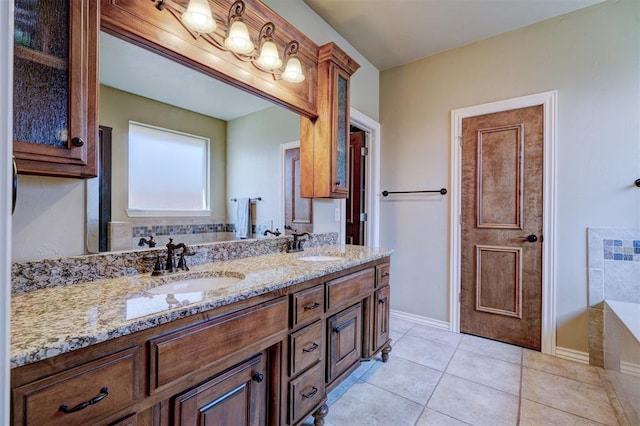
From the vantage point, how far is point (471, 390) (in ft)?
6.04

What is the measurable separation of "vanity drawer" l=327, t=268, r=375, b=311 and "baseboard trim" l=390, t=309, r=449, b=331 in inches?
51.1

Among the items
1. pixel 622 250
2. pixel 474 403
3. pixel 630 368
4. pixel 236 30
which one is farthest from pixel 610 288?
pixel 236 30

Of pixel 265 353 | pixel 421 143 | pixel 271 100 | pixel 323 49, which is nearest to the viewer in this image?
pixel 265 353

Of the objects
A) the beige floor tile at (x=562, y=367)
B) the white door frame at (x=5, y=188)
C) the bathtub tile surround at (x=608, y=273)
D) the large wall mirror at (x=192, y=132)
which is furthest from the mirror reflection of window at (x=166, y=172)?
the bathtub tile surround at (x=608, y=273)

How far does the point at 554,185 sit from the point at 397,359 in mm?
1836

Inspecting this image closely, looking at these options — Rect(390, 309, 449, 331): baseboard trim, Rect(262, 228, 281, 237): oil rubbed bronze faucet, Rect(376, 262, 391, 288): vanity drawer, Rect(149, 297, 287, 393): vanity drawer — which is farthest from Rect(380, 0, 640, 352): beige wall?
Rect(149, 297, 287, 393): vanity drawer

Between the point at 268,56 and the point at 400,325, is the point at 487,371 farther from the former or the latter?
the point at 268,56

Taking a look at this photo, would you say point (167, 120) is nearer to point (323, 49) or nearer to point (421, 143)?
point (323, 49)

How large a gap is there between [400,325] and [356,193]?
4.77 feet

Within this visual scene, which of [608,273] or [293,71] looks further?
[608,273]

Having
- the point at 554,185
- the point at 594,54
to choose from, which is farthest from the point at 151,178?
the point at 594,54

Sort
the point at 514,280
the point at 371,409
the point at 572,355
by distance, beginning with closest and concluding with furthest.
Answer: the point at 371,409
the point at 572,355
the point at 514,280

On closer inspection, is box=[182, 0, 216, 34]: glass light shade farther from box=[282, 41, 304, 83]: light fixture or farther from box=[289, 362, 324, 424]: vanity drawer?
box=[289, 362, 324, 424]: vanity drawer

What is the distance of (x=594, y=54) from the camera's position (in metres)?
2.15
